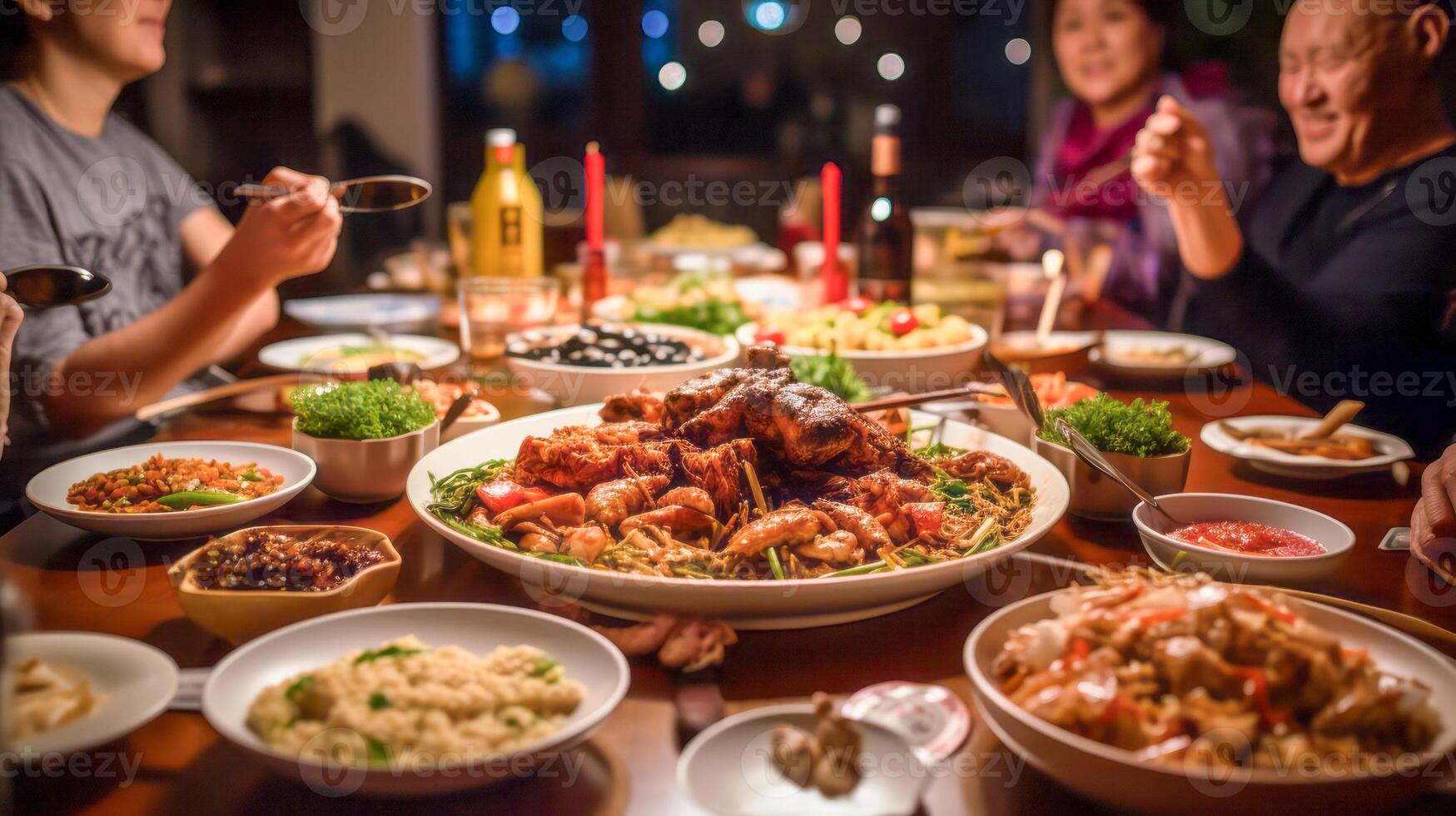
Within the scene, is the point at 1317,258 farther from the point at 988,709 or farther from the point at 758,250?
the point at 988,709

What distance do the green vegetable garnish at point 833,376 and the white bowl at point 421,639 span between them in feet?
3.96

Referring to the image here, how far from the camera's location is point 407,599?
148 cm

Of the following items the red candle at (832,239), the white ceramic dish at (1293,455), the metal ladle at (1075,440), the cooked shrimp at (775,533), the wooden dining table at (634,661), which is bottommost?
the wooden dining table at (634,661)

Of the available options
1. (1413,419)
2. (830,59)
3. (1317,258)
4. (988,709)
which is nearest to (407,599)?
(988,709)

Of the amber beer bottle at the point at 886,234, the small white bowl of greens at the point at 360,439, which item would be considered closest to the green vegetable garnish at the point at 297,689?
the small white bowl of greens at the point at 360,439

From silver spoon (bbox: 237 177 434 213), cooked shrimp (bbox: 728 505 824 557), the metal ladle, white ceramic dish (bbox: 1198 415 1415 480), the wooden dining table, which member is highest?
silver spoon (bbox: 237 177 434 213)

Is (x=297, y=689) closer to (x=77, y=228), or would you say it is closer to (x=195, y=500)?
(x=195, y=500)

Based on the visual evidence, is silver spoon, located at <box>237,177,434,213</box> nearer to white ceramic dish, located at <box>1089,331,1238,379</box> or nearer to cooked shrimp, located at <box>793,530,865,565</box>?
cooked shrimp, located at <box>793,530,865,565</box>

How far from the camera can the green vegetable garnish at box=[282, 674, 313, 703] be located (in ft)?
3.41

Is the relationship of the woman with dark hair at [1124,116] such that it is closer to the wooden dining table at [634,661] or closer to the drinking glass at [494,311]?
the drinking glass at [494,311]

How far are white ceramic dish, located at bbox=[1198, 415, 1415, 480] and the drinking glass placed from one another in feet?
5.77

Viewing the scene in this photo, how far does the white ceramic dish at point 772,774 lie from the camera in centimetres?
95

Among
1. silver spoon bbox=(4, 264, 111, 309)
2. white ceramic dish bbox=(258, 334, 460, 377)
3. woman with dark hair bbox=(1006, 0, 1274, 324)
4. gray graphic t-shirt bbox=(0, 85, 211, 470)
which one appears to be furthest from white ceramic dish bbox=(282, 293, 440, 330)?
woman with dark hair bbox=(1006, 0, 1274, 324)

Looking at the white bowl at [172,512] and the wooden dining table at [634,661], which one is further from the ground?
the white bowl at [172,512]
